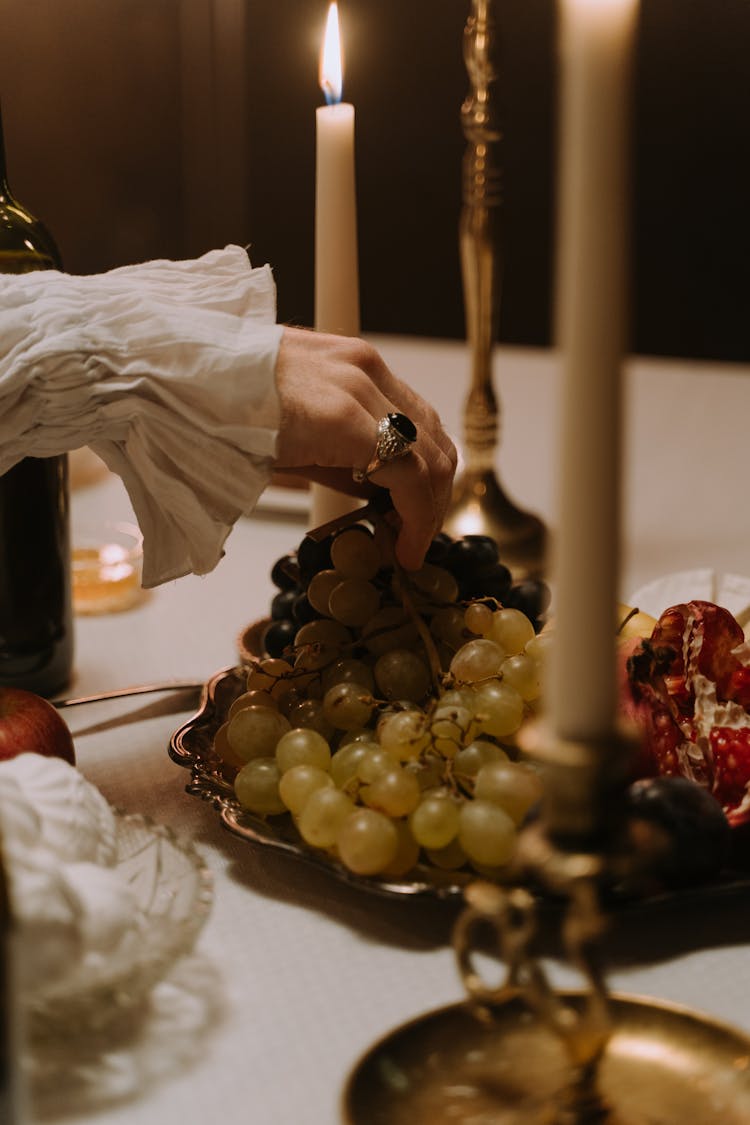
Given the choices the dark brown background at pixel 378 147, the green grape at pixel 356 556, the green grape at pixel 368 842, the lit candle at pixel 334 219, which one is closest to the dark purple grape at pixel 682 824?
the green grape at pixel 368 842

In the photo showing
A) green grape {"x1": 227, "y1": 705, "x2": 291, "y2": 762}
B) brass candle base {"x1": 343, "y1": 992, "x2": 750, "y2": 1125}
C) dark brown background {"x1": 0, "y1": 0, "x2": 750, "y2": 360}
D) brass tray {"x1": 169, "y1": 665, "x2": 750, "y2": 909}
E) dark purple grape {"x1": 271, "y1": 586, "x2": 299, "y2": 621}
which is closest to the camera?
brass candle base {"x1": 343, "y1": 992, "x2": 750, "y2": 1125}

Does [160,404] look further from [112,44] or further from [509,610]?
[112,44]

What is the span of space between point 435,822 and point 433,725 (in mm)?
59

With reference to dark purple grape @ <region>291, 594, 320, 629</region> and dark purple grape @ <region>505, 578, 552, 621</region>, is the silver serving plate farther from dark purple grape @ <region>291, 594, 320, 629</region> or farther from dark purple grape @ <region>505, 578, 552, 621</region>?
dark purple grape @ <region>505, 578, 552, 621</region>

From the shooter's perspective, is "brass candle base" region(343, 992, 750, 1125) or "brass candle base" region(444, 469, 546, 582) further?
"brass candle base" region(444, 469, 546, 582)

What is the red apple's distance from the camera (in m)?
0.62

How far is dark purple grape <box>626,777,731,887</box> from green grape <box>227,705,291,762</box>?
0.59 ft

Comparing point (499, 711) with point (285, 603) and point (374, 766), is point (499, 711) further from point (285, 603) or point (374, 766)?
A: point (285, 603)

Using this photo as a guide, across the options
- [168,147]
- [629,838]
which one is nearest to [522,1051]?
[629,838]

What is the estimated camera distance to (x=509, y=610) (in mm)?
668

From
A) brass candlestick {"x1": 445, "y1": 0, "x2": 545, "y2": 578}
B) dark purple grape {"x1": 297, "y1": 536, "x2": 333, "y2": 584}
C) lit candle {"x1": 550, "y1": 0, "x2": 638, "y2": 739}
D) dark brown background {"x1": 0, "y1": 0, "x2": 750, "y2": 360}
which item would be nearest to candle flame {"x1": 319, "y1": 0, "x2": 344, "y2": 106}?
brass candlestick {"x1": 445, "y1": 0, "x2": 545, "y2": 578}

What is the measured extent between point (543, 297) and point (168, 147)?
82 centimetres

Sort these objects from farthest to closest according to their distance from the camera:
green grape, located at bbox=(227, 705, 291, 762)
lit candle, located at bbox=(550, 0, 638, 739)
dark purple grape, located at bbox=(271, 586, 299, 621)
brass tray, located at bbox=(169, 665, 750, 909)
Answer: dark purple grape, located at bbox=(271, 586, 299, 621) → green grape, located at bbox=(227, 705, 291, 762) → brass tray, located at bbox=(169, 665, 750, 909) → lit candle, located at bbox=(550, 0, 638, 739)

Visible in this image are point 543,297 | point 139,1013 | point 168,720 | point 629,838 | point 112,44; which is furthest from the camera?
point 543,297
